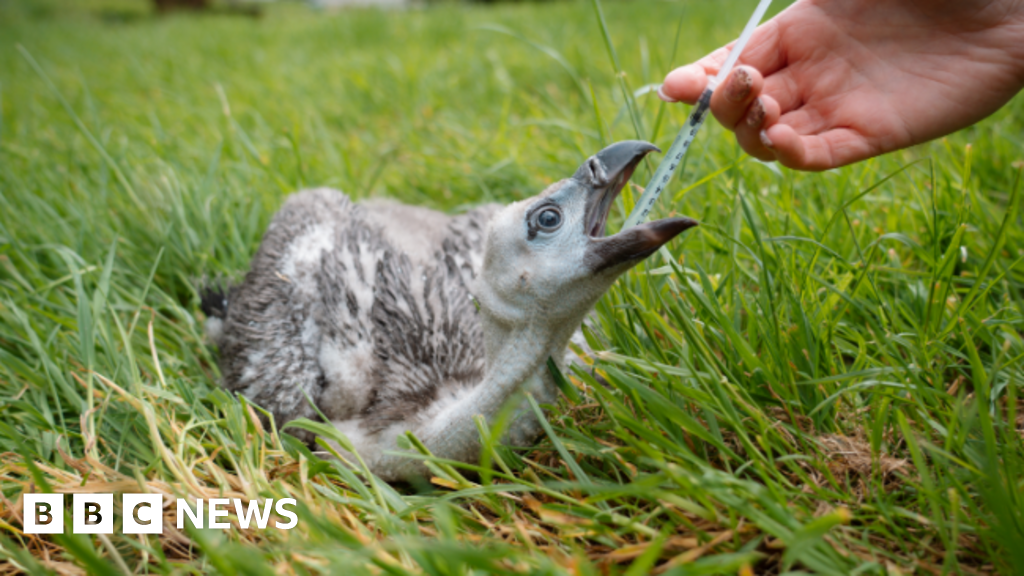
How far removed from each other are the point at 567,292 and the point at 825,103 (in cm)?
110

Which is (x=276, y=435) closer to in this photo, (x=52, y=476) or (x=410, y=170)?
(x=52, y=476)

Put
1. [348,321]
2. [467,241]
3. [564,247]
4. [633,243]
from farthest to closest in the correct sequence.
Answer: [467,241] < [348,321] < [564,247] < [633,243]

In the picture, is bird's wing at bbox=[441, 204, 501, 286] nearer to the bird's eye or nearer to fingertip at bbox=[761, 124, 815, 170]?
the bird's eye

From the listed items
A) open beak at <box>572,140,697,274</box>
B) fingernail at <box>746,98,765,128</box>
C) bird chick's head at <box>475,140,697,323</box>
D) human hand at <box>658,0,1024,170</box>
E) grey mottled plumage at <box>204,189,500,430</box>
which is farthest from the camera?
grey mottled plumage at <box>204,189,500,430</box>

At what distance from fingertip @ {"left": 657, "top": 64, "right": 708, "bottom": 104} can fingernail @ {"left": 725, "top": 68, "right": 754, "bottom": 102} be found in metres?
0.23

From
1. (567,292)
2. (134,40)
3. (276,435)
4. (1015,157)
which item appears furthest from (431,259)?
(134,40)

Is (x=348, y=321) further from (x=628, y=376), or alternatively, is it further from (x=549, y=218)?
(x=628, y=376)

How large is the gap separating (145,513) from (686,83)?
75.6 inches

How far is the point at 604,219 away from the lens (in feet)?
5.85

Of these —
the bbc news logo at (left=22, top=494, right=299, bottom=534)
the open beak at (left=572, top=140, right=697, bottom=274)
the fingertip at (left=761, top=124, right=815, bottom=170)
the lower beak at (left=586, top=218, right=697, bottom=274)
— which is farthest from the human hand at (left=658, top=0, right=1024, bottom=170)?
the bbc news logo at (left=22, top=494, right=299, bottom=534)

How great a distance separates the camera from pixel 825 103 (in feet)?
6.79

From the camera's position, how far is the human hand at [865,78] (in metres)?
1.89

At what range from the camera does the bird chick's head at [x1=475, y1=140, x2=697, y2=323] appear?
1.65m

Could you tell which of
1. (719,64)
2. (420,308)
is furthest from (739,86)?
(420,308)
